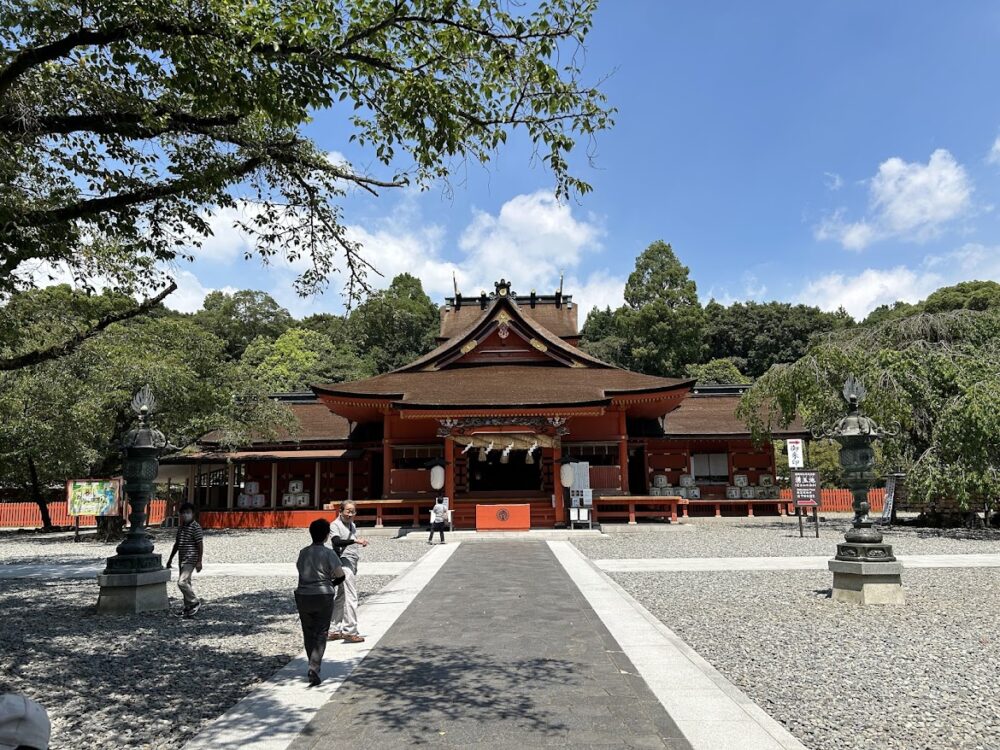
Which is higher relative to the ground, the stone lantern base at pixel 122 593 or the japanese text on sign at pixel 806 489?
the japanese text on sign at pixel 806 489

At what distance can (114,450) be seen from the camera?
66.7ft

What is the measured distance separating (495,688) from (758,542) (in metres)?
14.0

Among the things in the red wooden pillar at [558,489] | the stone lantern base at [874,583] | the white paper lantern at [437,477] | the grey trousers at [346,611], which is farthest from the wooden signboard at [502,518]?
the grey trousers at [346,611]

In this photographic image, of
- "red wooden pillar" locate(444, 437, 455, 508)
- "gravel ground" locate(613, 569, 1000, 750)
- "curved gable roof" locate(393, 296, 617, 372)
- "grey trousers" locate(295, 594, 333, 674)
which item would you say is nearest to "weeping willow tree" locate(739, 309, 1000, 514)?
"gravel ground" locate(613, 569, 1000, 750)

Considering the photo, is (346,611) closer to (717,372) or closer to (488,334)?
(488,334)

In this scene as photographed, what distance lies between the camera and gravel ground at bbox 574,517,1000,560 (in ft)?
50.1

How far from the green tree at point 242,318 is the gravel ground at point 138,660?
195 feet

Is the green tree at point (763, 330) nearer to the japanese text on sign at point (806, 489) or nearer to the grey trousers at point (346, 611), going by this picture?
the japanese text on sign at point (806, 489)

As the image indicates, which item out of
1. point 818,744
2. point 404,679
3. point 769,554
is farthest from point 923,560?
point 404,679

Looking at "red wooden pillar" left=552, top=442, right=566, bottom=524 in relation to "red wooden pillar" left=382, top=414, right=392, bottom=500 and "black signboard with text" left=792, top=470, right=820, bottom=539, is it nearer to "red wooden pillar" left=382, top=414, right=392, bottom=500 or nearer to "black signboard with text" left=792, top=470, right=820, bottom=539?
"red wooden pillar" left=382, top=414, right=392, bottom=500

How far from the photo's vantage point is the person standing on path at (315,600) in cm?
561

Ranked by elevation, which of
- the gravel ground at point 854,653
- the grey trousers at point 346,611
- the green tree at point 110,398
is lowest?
the gravel ground at point 854,653

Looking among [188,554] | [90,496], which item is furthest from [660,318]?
[188,554]

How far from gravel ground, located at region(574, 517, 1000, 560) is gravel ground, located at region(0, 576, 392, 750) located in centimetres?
818
